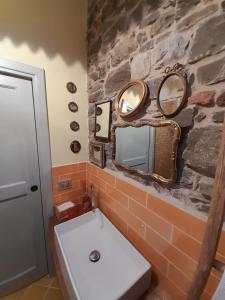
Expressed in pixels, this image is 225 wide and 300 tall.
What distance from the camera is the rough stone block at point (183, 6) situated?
24.3 inches

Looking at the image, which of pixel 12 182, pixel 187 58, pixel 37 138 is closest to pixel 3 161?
pixel 12 182

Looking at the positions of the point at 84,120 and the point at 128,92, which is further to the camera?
the point at 84,120

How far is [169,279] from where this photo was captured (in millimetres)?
780

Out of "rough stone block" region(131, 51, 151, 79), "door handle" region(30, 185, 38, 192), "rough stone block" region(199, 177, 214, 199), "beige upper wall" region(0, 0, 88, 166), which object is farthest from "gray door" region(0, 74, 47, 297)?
"rough stone block" region(199, 177, 214, 199)

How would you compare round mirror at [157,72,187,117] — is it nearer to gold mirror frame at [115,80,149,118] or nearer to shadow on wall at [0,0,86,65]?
gold mirror frame at [115,80,149,118]

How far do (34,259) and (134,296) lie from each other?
1.15 meters

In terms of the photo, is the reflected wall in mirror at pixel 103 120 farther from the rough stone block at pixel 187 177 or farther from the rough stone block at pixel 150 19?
the rough stone block at pixel 187 177

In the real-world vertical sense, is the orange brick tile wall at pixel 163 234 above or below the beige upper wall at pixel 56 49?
below

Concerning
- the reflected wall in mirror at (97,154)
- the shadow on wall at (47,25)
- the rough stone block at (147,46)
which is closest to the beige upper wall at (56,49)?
the shadow on wall at (47,25)

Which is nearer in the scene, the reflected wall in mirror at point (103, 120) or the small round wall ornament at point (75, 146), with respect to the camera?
the reflected wall in mirror at point (103, 120)

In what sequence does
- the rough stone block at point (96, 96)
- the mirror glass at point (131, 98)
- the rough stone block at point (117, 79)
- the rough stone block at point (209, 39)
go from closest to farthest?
the rough stone block at point (209, 39)
the mirror glass at point (131, 98)
the rough stone block at point (117, 79)
the rough stone block at point (96, 96)

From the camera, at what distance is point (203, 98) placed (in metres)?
0.60

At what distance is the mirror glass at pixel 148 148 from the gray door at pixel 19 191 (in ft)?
2.51

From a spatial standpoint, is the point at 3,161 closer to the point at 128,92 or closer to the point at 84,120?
the point at 84,120
